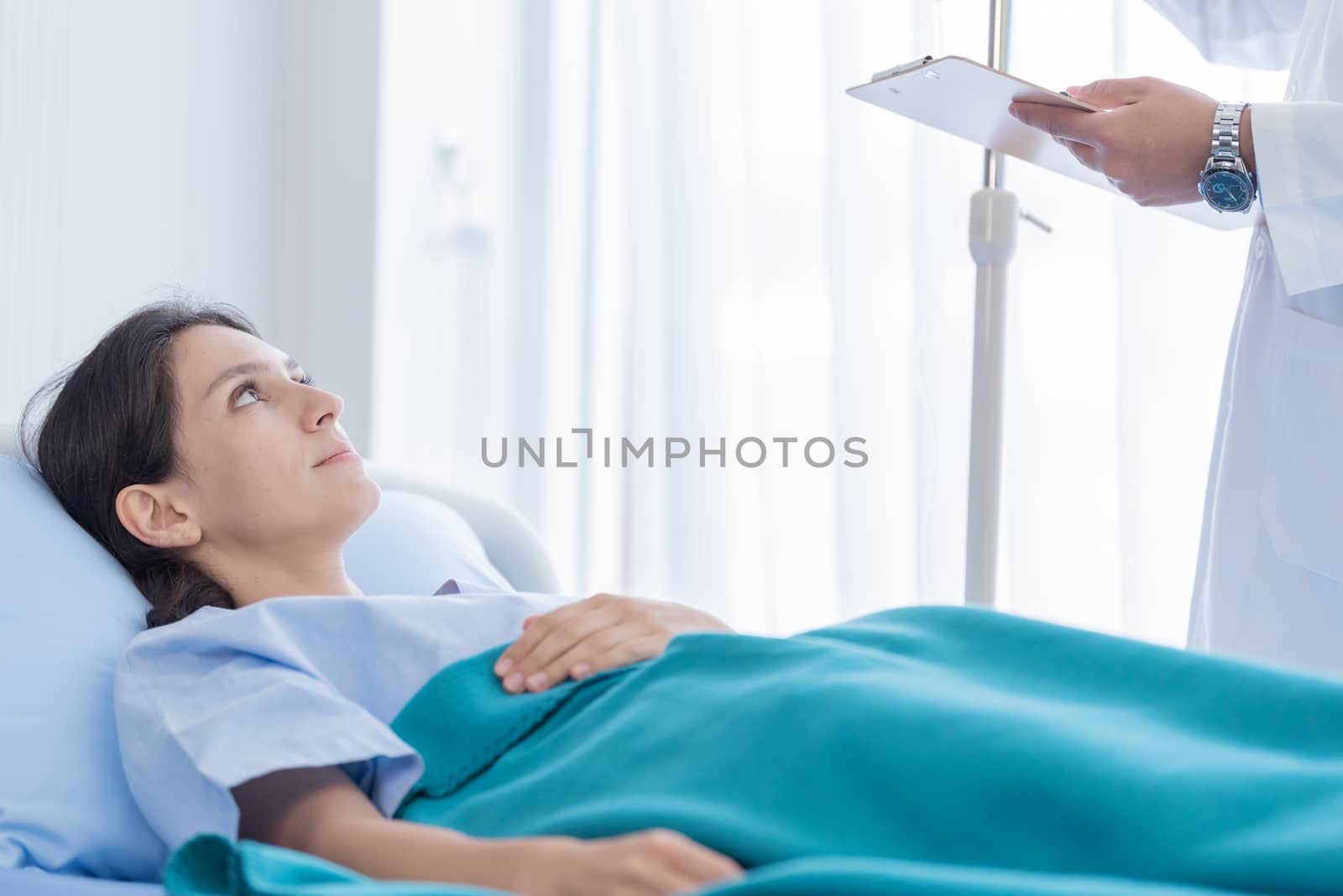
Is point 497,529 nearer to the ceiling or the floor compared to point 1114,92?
nearer to the floor

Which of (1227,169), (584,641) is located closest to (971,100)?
(1227,169)

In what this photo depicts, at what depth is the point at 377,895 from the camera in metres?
0.58

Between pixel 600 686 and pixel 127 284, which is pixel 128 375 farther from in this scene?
pixel 127 284

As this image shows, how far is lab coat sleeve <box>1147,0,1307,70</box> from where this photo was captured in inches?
58.2

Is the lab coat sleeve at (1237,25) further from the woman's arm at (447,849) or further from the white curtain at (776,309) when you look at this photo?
the woman's arm at (447,849)

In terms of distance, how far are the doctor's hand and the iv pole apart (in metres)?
0.25

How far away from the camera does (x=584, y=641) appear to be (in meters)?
0.98

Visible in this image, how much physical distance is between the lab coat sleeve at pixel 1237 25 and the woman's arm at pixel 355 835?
130 cm

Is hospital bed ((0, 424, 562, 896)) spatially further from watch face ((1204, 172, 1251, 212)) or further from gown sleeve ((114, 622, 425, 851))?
watch face ((1204, 172, 1251, 212))

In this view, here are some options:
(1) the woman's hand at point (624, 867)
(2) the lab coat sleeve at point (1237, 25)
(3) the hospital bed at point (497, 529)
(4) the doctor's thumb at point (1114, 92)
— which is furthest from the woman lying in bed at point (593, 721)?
(2) the lab coat sleeve at point (1237, 25)

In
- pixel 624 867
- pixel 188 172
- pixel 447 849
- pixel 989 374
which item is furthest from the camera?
pixel 188 172

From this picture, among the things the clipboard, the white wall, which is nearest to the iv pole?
the clipboard

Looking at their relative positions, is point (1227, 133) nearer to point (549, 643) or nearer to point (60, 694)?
point (549, 643)

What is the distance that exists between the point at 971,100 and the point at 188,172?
4.74ft
